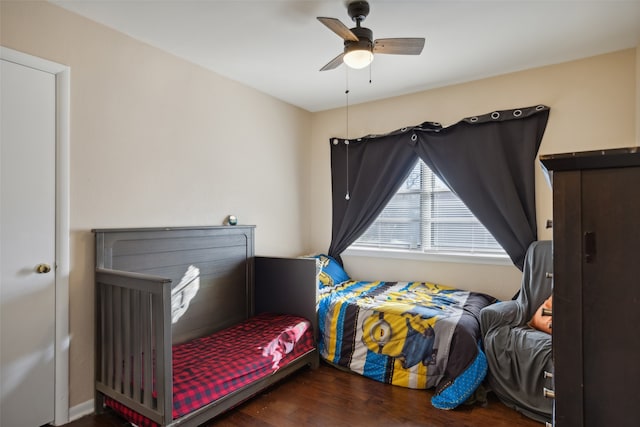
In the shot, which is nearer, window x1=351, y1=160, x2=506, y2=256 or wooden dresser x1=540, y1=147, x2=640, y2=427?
wooden dresser x1=540, y1=147, x2=640, y2=427

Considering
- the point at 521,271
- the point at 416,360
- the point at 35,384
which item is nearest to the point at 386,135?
the point at 521,271

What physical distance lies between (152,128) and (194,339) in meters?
1.59

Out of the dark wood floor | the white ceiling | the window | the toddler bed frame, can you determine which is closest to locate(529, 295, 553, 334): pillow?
the dark wood floor

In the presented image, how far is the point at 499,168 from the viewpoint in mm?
3078

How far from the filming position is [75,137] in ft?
7.02

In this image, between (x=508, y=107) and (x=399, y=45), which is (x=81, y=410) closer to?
(x=399, y=45)

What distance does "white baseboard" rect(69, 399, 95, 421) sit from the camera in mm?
2088

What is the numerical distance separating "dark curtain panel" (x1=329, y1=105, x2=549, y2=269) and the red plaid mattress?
1.40 m

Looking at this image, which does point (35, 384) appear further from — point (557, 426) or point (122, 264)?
point (557, 426)

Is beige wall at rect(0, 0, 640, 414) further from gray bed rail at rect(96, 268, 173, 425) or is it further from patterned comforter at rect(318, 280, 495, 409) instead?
patterned comforter at rect(318, 280, 495, 409)

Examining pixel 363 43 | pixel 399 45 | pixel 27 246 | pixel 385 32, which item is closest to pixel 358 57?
pixel 363 43

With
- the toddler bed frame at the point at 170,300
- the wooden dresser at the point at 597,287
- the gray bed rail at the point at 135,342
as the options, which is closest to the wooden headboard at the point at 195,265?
the toddler bed frame at the point at 170,300

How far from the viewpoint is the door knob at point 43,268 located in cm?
198

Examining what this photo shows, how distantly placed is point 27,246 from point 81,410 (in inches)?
40.9
